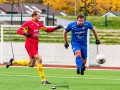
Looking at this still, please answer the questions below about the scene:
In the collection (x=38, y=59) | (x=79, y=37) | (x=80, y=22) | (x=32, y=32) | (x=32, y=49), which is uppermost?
(x=80, y=22)

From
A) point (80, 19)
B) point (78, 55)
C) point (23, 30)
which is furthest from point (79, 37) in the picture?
point (23, 30)

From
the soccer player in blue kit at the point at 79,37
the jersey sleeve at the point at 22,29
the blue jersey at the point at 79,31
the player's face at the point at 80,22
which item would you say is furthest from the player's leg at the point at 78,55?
the jersey sleeve at the point at 22,29

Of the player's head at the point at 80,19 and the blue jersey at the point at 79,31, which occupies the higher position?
the player's head at the point at 80,19

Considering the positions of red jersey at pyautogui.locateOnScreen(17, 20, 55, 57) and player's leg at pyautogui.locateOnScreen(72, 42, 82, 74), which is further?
player's leg at pyautogui.locateOnScreen(72, 42, 82, 74)

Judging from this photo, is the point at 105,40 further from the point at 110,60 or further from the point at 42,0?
the point at 42,0

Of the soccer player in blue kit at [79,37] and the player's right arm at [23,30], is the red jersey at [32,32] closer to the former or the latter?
the player's right arm at [23,30]

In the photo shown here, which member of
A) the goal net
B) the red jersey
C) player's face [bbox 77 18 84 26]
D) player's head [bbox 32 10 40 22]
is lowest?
the goal net

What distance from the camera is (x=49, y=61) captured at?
2781 centimetres

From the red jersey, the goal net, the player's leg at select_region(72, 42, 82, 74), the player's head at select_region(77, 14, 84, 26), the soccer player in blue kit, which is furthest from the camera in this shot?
the goal net

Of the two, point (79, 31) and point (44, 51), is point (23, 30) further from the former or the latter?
point (44, 51)

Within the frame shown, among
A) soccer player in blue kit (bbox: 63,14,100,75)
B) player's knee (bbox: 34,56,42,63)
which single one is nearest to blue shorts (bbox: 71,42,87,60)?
soccer player in blue kit (bbox: 63,14,100,75)

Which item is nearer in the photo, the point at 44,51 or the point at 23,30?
the point at 23,30

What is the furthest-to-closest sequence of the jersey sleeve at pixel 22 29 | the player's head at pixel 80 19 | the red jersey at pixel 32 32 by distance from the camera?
the player's head at pixel 80 19 < the red jersey at pixel 32 32 < the jersey sleeve at pixel 22 29

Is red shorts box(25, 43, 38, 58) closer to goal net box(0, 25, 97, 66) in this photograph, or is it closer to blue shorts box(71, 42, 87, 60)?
blue shorts box(71, 42, 87, 60)
